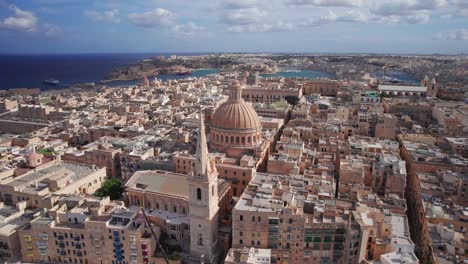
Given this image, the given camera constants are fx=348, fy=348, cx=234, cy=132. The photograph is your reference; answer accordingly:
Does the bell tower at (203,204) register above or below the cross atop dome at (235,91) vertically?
below

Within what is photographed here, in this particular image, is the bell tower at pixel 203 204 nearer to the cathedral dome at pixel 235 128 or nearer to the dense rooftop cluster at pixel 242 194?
the dense rooftop cluster at pixel 242 194

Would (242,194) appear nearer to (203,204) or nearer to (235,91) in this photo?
(203,204)

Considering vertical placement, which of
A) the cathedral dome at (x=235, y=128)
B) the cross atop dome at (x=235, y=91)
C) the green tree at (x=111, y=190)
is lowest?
the green tree at (x=111, y=190)

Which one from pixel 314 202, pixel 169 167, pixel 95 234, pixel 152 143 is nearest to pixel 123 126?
pixel 152 143

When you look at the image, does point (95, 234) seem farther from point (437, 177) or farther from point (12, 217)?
point (437, 177)

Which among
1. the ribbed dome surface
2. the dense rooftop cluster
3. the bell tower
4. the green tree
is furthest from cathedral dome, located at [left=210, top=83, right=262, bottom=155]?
the bell tower

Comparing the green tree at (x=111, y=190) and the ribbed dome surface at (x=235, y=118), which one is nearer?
the green tree at (x=111, y=190)

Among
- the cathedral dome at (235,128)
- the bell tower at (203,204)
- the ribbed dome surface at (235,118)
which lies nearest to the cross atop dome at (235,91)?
the cathedral dome at (235,128)

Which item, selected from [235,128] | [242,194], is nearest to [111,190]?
[235,128]
